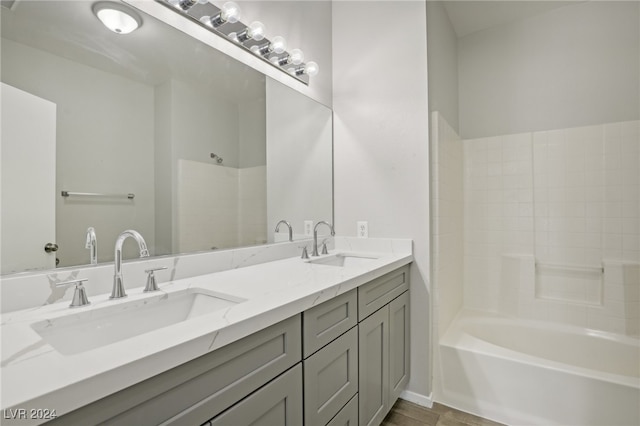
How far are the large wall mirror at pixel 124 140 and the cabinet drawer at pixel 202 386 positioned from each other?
2.10ft

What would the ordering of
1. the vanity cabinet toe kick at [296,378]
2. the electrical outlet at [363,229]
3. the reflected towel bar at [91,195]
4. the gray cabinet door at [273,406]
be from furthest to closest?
the electrical outlet at [363,229], the reflected towel bar at [91,195], the gray cabinet door at [273,406], the vanity cabinet toe kick at [296,378]

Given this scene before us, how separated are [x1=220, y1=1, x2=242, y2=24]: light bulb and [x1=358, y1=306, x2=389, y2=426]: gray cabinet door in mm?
1518

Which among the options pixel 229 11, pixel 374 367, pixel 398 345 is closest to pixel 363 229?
pixel 398 345

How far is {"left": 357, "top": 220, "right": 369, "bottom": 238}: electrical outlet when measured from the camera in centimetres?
213

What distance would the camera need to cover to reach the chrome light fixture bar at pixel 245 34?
4.58 ft

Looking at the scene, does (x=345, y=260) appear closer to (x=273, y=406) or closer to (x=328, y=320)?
(x=328, y=320)

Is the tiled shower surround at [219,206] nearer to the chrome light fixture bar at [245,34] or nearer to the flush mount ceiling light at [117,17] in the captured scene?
the flush mount ceiling light at [117,17]

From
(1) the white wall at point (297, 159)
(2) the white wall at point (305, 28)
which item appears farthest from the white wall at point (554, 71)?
(1) the white wall at point (297, 159)

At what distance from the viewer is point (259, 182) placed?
5.77 ft

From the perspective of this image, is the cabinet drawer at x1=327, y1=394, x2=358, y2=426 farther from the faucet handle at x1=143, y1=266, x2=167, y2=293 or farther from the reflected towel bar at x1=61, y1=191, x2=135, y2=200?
the reflected towel bar at x1=61, y1=191, x2=135, y2=200

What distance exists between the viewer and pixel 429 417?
5.91 feet

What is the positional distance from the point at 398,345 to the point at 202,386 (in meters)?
1.31

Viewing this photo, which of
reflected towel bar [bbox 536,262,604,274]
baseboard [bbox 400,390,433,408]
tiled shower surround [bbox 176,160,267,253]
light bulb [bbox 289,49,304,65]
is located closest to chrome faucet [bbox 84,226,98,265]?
tiled shower surround [bbox 176,160,267,253]

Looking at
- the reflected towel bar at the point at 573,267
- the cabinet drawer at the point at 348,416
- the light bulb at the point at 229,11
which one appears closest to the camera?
the cabinet drawer at the point at 348,416
